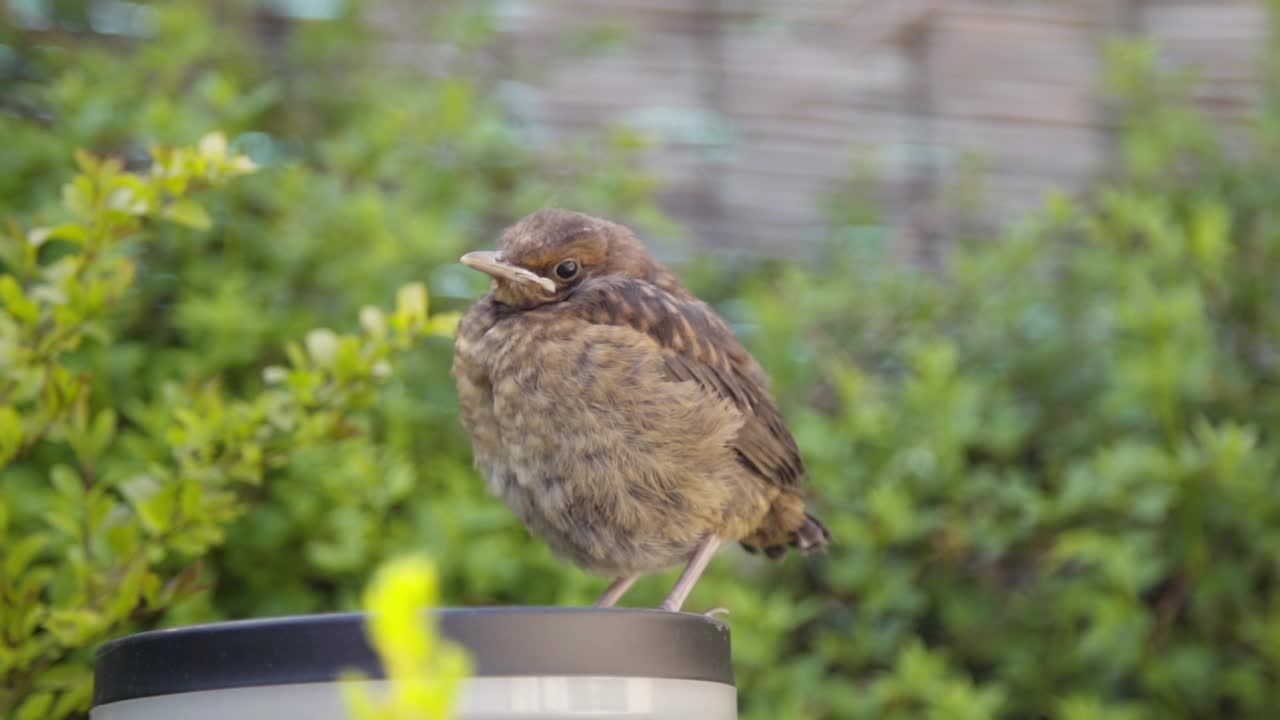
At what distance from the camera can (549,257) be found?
2279 millimetres

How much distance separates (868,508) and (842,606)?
319 millimetres

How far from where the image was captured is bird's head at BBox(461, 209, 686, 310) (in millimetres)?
2236

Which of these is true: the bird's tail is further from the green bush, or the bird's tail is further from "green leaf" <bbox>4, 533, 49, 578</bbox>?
"green leaf" <bbox>4, 533, 49, 578</bbox>

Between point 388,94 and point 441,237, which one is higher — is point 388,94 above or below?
above

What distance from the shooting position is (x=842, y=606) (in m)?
3.47

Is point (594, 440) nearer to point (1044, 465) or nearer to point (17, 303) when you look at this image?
point (17, 303)

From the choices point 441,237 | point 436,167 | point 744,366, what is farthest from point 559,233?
point 436,167

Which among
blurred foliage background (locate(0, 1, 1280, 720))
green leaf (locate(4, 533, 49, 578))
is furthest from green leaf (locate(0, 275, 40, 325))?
blurred foliage background (locate(0, 1, 1280, 720))

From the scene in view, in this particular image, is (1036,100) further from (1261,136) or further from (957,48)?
(1261,136)

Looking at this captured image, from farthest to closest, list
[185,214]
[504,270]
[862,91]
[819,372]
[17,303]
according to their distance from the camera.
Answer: [862,91]
[819,372]
[504,270]
[185,214]
[17,303]

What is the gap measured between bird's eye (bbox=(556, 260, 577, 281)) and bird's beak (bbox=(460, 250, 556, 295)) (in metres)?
0.04

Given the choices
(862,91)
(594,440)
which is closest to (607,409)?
(594,440)

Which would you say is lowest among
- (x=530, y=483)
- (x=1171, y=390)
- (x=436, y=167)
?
(x=1171, y=390)

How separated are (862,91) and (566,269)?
2189mm
